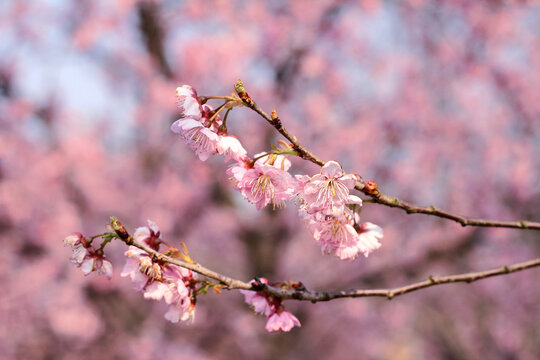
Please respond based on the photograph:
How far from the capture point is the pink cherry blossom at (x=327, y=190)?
1.06 meters

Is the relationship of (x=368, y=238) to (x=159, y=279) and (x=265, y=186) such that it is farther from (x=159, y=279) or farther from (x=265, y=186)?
(x=159, y=279)

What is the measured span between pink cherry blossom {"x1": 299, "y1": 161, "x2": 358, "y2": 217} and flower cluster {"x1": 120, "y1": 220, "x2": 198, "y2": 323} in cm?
39

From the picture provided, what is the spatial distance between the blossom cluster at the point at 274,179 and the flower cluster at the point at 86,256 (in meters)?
0.40

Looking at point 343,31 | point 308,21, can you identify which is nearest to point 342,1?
point 308,21

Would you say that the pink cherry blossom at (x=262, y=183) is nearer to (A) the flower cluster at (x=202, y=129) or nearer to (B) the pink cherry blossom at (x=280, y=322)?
(A) the flower cluster at (x=202, y=129)

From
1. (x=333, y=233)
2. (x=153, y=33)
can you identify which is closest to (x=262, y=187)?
(x=333, y=233)

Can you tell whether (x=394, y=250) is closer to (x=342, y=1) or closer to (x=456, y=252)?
(x=456, y=252)

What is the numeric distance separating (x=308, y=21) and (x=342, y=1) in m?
0.43

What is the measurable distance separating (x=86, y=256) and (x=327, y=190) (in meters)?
0.68

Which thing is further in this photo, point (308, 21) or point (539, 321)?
point (539, 321)

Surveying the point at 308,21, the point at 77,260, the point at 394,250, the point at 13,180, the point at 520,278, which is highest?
the point at 520,278

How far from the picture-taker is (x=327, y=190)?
1.08 meters

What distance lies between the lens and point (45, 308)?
6.59 metres

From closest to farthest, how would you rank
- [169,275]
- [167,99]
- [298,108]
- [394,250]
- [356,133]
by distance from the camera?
[169,275]
[167,99]
[298,108]
[356,133]
[394,250]
